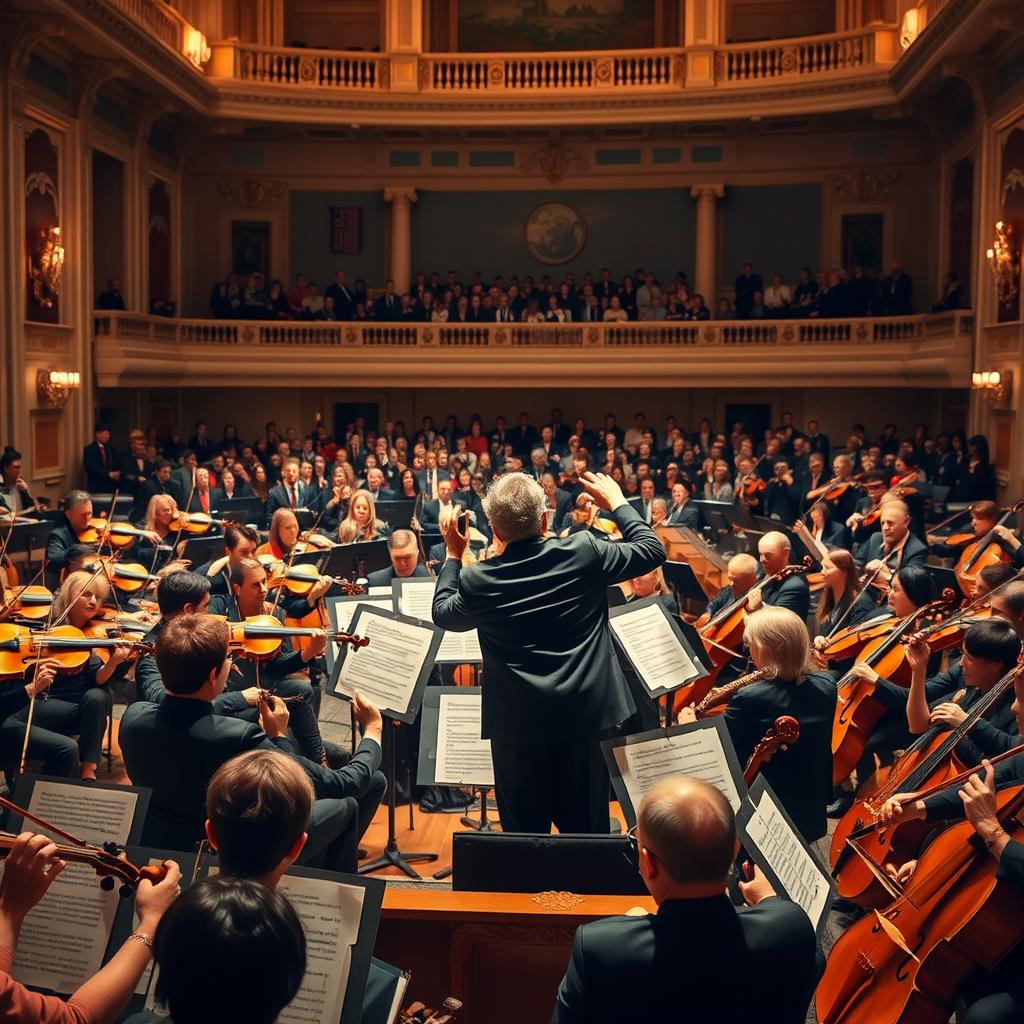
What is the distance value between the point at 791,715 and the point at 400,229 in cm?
1869

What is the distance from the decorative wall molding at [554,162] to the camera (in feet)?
72.4

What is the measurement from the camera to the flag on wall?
73.8 ft

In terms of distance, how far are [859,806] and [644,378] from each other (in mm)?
15850

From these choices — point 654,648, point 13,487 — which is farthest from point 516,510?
point 13,487

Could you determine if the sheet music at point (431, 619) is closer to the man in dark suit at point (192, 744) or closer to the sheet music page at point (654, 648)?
the sheet music page at point (654, 648)

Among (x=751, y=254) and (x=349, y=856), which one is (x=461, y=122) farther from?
(x=349, y=856)

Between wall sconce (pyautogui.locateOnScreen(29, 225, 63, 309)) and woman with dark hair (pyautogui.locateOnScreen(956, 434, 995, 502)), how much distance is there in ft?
38.2

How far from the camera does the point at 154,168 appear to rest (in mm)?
19906

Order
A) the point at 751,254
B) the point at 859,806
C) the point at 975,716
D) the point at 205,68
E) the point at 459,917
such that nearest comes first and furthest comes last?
1. the point at 459,917
2. the point at 975,716
3. the point at 859,806
4. the point at 205,68
5. the point at 751,254

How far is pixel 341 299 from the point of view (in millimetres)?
20781

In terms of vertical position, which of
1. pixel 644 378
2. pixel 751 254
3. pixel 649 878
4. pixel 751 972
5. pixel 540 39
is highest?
pixel 540 39

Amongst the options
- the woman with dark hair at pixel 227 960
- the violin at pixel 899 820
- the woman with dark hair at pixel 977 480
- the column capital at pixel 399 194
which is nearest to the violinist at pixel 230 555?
the violin at pixel 899 820

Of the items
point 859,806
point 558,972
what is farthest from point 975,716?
point 558,972

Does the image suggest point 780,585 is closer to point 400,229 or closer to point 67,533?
point 67,533
